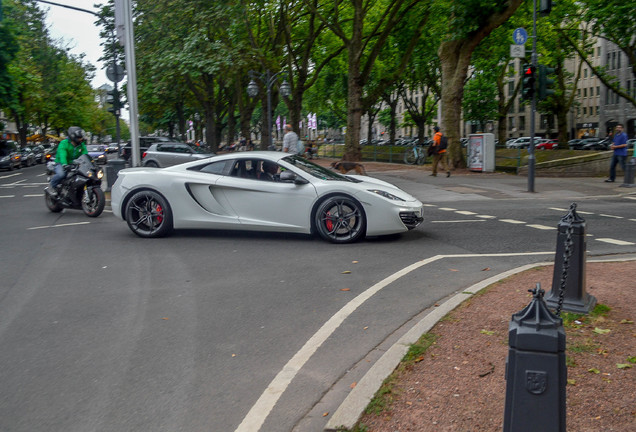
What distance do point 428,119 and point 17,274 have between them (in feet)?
202

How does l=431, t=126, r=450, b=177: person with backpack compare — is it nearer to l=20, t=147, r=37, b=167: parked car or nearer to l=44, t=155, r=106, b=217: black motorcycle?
l=44, t=155, r=106, b=217: black motorcycle

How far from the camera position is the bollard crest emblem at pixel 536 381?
8.94 ft

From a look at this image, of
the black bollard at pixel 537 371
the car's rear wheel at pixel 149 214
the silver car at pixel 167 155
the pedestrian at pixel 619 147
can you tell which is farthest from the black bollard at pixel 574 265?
the silver car at pixel 167 155

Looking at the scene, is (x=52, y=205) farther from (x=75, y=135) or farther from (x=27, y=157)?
(x=27, y=157)

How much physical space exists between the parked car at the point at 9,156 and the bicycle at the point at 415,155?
25.0 m

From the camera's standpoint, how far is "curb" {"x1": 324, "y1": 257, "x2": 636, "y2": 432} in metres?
3.65

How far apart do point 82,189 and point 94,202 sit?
1.35ft

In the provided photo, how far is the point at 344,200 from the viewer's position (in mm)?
9508

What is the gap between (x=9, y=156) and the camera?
4241 cm

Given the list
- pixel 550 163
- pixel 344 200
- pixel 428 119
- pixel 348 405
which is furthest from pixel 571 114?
pixel 348 405

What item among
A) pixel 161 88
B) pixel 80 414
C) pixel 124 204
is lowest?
pixel 80 414

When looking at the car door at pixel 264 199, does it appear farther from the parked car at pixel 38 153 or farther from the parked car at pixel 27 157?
the parked car at pixel 38 153

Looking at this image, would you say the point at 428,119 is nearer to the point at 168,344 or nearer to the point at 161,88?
the point at 161,88

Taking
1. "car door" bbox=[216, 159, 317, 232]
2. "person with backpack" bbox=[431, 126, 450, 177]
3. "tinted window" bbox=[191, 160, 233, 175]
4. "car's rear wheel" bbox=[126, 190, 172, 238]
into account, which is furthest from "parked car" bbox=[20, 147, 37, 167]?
"car door" bbox=[216, 159, 317, 232]
